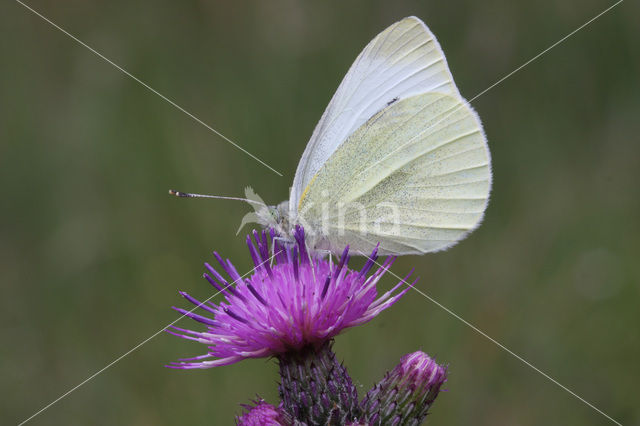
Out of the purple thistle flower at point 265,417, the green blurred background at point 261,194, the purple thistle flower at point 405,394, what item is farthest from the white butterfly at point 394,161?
the green blurred background at point 261,194

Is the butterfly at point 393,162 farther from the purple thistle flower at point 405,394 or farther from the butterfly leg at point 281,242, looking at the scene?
the purple thistle flower at point 405,394


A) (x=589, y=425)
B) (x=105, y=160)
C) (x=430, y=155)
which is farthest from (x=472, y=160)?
(x=105, y=160)

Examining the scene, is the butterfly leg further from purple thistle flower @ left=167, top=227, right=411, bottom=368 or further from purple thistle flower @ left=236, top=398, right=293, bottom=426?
purple thistle flower @ left=236, top=398, right=293, bottom=426

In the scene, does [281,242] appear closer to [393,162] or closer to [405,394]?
[393,162]

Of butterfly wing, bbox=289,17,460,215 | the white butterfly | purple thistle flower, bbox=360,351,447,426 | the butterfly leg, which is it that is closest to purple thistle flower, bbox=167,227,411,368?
the butterfly leg

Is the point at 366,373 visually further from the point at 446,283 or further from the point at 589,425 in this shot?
the point at 589,425

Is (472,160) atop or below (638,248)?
atop
